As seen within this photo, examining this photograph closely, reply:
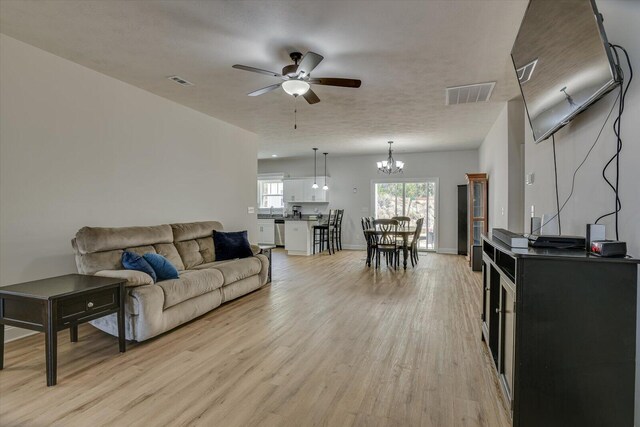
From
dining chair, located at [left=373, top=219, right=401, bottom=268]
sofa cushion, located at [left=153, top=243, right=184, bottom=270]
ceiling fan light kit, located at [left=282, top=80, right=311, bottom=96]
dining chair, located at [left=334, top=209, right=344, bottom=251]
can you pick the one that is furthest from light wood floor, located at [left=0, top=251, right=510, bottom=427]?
dining chair, located at [left=334, top=209, right=344, bottom=251]

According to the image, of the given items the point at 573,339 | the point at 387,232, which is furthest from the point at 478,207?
the point at 573,339

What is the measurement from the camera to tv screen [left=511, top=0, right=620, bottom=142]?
1537 millimetres

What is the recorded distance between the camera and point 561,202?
2459 millimetres

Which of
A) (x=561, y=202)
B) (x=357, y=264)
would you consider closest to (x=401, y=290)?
(x=357, y=264)

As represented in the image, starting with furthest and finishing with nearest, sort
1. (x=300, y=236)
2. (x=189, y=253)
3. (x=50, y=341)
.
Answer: (x=300, y=236) → (x=189, y=253) → (x=50, y=341)

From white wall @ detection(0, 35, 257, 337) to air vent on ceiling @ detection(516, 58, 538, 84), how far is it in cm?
413

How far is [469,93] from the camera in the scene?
4.21 metres

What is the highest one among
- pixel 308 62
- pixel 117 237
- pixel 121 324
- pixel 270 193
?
pixel 308 62

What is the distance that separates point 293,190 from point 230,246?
211 inches

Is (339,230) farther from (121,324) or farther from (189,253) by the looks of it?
(121,324)

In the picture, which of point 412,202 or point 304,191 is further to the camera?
point 304,191

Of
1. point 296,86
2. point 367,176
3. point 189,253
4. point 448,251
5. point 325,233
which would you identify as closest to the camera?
point 296,86

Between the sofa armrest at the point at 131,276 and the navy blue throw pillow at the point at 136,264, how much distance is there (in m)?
0.15

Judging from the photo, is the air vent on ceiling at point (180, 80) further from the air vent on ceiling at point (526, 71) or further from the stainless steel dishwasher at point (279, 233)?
the stainless steel dishwasher at point (279, 233)
